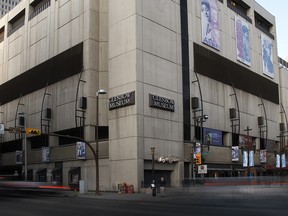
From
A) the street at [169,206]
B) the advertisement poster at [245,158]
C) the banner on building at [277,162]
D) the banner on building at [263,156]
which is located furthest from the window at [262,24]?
the street at [169,206]

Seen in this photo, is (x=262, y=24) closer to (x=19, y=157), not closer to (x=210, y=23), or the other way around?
(x=210, y=23)

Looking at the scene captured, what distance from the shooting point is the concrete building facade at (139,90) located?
47.1m

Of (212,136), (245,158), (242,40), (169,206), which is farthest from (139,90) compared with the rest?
(242,40)

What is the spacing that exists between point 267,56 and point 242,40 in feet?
33.2

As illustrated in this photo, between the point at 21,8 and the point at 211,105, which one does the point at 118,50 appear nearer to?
the point at 211,105

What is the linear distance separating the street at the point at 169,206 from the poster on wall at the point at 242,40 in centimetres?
3607

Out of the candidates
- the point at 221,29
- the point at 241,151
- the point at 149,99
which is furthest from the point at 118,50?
the point at 241,151

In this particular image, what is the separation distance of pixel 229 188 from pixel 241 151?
2854 cm

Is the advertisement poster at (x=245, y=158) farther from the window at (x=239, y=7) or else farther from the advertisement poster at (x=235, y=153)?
the window at (x=239, y=7)

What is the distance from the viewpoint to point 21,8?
240ft

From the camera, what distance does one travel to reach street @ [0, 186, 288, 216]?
18680 mm

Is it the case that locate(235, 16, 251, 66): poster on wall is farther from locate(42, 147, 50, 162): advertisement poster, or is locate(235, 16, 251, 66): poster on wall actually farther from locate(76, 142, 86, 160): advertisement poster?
locate(42, 147, 50, 162): advertisement poster

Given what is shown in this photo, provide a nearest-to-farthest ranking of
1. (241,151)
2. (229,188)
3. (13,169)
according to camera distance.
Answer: (229,188)
(241,151)
(13,169)

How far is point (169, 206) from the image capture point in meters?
23.9
